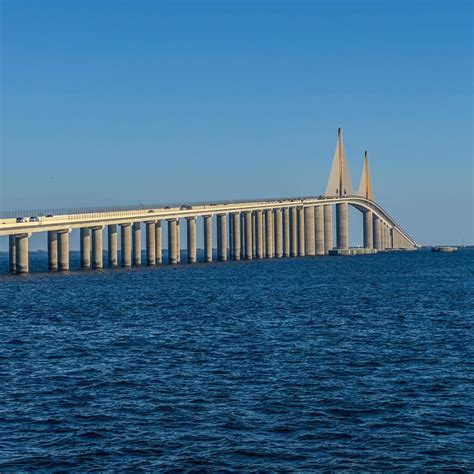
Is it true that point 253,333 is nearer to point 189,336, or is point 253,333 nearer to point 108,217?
point 189,336

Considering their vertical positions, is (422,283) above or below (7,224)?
below

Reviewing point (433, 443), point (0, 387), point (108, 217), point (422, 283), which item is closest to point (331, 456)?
point (433, 443)

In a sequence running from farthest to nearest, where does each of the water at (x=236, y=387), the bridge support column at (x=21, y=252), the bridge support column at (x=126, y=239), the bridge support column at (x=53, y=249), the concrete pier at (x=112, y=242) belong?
the bridge support column at (x=126, y=239) < the concrete pier at (x=112, y=242) < the bridge support column at (x=53, y=249) < the bridge support column at (x=21, y=252) < the water at (x=236, y=387)

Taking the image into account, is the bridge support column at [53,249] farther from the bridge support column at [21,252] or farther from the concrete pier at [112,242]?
the concrete pier at [112,242]

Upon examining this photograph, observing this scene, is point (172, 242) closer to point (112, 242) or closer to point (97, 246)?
point (112, 242)

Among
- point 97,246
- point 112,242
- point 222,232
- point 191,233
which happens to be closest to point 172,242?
point 191,233

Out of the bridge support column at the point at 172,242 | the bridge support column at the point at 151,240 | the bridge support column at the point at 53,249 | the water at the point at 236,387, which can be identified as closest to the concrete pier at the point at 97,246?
the bridge support column at the point at 53,249
